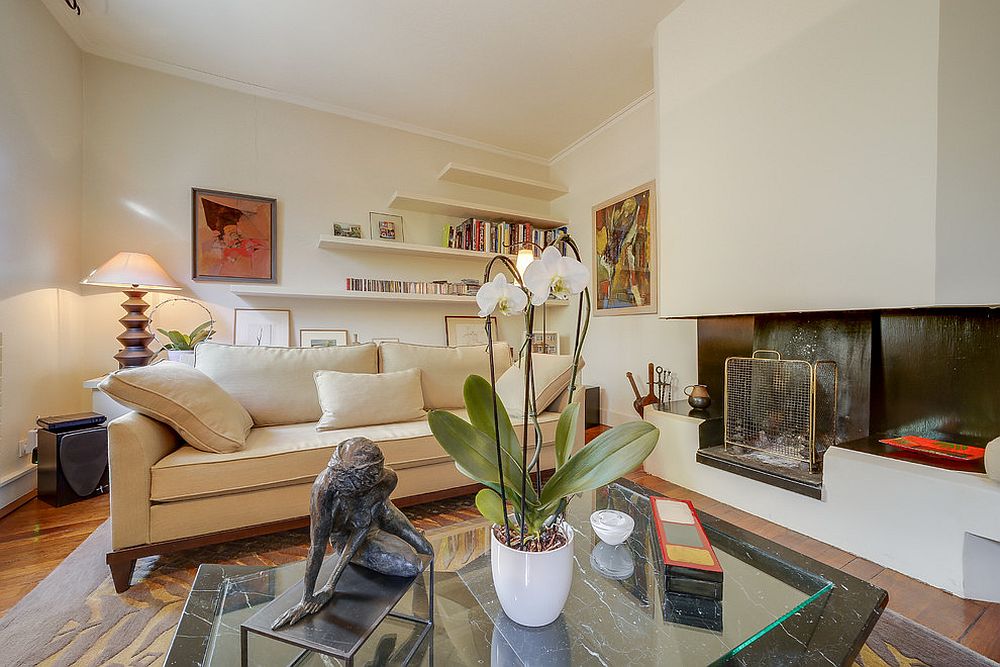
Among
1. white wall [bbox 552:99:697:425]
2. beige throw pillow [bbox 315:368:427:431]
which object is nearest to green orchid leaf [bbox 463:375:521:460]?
beige throw pillow [bbox 315:368:427:431]

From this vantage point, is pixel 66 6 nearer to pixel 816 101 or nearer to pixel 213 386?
pixel 213 386

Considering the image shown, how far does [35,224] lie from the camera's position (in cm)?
214

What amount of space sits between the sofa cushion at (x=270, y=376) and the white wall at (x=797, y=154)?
214 cm

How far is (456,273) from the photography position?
378cm

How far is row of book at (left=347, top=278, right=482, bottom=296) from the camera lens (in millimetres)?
3244

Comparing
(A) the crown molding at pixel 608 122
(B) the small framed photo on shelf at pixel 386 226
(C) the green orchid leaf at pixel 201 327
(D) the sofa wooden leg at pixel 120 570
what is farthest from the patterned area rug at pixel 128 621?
(A) the crown molding at pixel 608 122

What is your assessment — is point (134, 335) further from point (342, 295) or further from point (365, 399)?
Result: point (365, 399)

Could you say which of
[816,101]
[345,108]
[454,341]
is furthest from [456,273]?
[816,101]

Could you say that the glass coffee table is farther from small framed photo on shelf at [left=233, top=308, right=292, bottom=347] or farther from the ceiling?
the ceiling

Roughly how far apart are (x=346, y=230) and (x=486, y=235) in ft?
3.98

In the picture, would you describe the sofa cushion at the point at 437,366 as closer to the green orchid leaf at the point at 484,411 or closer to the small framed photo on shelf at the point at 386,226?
the small framed photo on shelf at the point at 386,226

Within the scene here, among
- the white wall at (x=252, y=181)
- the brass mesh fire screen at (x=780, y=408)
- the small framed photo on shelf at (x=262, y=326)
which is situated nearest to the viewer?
the brass mesh fire screen at (x=780, y=408)

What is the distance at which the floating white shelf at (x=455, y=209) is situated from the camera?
3.36 m

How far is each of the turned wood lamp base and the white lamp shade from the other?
96mm
